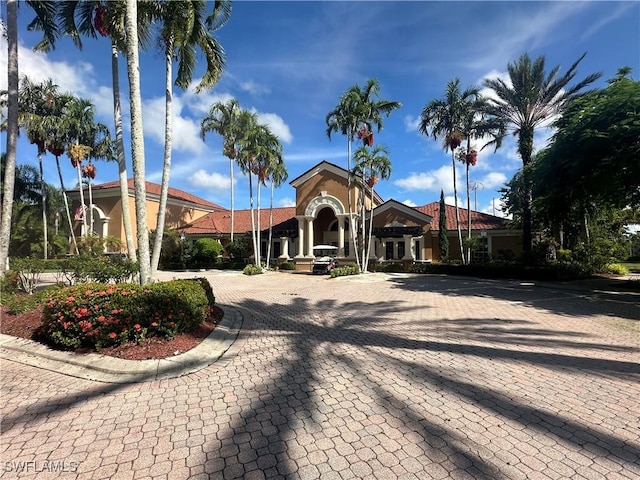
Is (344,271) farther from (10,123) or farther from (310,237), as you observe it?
(10,123)

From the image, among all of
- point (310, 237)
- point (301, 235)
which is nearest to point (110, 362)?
point (310, 237)

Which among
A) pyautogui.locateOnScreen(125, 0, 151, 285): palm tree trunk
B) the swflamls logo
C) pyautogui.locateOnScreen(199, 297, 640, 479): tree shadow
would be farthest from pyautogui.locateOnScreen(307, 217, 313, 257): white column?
the swflamls logo

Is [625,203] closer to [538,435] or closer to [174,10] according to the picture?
[538,435]

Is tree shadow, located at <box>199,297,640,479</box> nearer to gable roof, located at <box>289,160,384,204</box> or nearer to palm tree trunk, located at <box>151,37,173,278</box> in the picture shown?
palm tree trunk, located at <box>151,37,173,278</box>

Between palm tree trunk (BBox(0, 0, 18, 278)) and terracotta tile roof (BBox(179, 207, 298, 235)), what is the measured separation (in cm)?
2293

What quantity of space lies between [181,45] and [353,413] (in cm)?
1098

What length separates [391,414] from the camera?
149 inches

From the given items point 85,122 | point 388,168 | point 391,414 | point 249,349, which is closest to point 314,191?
point 388,168

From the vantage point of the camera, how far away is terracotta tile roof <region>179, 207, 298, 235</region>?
113 feet

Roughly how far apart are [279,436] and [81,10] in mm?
13860

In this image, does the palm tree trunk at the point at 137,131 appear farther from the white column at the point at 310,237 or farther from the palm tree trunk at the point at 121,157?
the white column at the point at 310,237

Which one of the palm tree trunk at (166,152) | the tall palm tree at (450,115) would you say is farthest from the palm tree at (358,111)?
the palm tree trunk at (166,152)

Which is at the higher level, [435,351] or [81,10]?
[81,10]

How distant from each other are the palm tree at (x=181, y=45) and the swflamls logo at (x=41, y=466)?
19.6 feet
